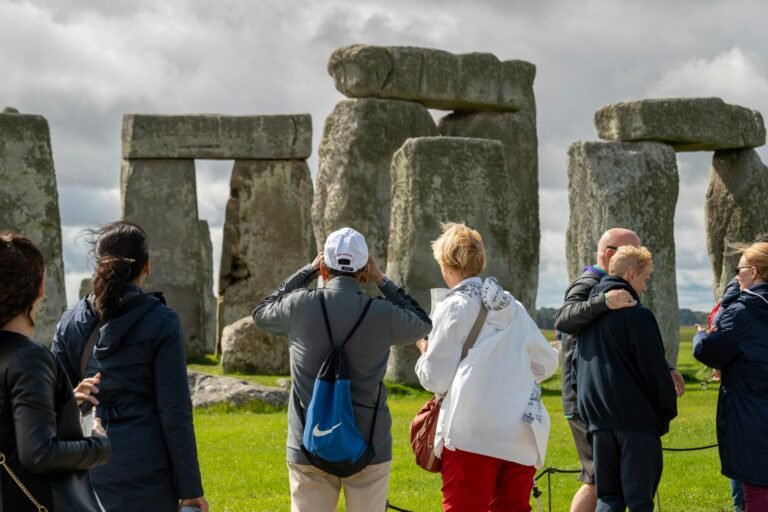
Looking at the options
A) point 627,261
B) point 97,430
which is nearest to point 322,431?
point 97,430

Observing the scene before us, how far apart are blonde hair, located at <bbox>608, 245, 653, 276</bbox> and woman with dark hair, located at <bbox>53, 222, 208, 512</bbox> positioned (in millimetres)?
2235

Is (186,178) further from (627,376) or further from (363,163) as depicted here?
(627,376)

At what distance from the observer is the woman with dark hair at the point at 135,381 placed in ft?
13.8

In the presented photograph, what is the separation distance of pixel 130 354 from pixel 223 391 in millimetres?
7467

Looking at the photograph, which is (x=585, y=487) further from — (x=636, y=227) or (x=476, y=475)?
(x=636, y=227)

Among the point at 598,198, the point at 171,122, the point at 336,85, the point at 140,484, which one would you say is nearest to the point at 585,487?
the point at 140,484

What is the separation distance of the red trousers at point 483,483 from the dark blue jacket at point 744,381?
1219mm

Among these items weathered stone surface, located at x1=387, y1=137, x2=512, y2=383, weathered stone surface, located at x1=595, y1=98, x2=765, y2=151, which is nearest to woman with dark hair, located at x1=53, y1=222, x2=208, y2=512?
weathered stone surface, located at x1=387, y1=137, x2=512, y2=383

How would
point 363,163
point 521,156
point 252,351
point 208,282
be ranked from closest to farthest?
point 252,351 → point 363,163 → point 521,156 → point 208,282

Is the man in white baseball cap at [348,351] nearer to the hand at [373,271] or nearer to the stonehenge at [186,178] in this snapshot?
the hand at [373,271]

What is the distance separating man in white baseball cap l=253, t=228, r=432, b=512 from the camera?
476cm

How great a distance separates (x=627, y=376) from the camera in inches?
216

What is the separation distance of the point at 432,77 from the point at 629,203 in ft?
13.2

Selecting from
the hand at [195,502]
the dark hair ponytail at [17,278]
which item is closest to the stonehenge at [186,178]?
the hand at [195,502]
